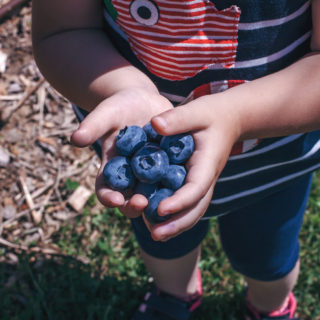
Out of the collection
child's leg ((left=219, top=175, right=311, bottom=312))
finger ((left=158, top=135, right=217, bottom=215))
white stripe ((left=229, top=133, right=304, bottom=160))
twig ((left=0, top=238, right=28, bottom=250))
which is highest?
finger ((left=158, top=135, right=217, bottom=215))

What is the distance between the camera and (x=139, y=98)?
1015 millimetres

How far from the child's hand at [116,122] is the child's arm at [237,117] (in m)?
0.09

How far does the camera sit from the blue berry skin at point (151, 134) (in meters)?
0.97

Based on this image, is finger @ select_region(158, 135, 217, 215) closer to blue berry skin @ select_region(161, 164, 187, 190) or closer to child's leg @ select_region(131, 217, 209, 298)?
blue berry skin @ select_region(161, 164, 187, 190)

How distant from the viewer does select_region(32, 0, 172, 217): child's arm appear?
3.34 feet

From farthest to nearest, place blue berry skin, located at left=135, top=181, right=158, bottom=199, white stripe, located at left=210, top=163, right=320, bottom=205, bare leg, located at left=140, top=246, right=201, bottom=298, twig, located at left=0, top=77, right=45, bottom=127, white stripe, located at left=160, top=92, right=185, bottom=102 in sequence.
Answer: twig, located at left=0, top=77, right=45, bottom=127, bare leg, located at left=140, top=246, right=201, bottom=298, white stripe, located at left=210, top=163, right=320, bottom=205, white stripe, located at left=160, top=92, right=185, bottom=102, blue berry skin, located at left=135, top=181, right=158, bottom=199

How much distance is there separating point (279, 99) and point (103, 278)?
4.45 feet

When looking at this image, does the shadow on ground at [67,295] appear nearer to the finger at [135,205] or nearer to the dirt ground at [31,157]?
the dirt ground at [31,157]

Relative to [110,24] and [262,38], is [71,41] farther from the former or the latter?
[262,38]

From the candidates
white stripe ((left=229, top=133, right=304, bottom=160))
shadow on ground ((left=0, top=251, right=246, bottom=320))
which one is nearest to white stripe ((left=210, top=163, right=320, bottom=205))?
white stripe ((left=229, top=133, right=304, bottom=160))

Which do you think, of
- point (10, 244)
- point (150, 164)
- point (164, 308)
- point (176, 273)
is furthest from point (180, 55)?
point (10, 244)

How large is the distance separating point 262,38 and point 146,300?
1.32 m

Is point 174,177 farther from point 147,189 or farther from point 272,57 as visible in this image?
point 272,57

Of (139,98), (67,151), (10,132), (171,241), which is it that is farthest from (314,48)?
(10,132)
